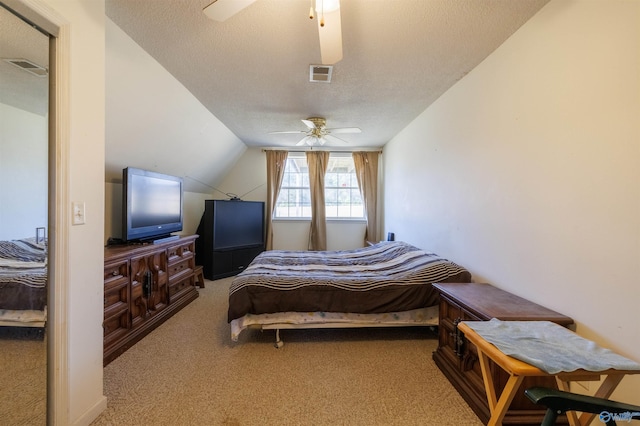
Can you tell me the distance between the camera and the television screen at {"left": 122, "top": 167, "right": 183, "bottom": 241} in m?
2.54

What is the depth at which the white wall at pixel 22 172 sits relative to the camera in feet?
3.76

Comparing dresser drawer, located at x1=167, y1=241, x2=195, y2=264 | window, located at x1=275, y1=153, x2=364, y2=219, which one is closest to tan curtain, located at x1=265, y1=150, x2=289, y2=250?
window, located at x1=275, y1=153, x2=364, y2=219

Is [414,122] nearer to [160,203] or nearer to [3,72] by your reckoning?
[160,203]

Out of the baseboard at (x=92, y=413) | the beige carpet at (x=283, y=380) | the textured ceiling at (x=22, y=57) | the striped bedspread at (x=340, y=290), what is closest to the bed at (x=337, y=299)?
the striped bedspread at (x=340, y=290)

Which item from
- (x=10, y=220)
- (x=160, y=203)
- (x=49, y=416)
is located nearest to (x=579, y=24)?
(x=10, y=220)

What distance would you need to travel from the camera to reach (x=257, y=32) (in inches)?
69.9

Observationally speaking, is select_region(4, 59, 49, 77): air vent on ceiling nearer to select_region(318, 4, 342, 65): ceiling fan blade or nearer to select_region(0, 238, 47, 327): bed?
select_region(0, 238, 47, 327): bed

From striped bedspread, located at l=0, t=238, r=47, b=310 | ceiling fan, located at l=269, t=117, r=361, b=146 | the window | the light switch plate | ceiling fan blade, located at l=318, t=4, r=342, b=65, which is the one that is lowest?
striped bedspread, located at l=0, t=238, r=47, b=310

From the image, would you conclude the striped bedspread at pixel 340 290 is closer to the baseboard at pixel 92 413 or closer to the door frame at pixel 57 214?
the baseboard at pixel 92 413

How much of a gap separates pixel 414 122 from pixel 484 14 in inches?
76.7

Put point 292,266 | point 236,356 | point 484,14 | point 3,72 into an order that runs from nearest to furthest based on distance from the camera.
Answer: point 3,72, point 484,14, point 236,356, point 292,266

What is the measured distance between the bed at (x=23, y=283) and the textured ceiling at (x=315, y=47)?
4.76 feet

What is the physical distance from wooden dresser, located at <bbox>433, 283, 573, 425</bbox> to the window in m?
3.35

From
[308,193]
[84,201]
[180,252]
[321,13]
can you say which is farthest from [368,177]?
[84,201]
